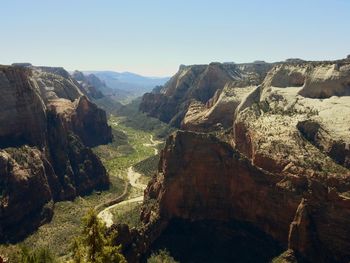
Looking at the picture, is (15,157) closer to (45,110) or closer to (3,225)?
(3,225)

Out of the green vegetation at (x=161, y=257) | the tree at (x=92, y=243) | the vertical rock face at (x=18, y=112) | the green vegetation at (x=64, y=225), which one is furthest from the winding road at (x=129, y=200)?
the tree at (x=92, y=243)

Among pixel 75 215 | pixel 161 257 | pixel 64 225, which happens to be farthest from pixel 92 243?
pixel 75 215

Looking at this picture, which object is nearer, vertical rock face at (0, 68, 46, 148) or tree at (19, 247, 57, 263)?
tree at (19, 247, 57, 263)

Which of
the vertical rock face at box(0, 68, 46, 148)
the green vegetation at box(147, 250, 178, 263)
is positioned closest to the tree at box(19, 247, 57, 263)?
the green vegetation at box(147, 250, 178, 263)

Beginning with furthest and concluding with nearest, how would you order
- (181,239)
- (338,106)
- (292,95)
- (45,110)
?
1. (45,110)
2. (292,95)
3. (338,106)
4. (181,239)

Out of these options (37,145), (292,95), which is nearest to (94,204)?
(37,145)

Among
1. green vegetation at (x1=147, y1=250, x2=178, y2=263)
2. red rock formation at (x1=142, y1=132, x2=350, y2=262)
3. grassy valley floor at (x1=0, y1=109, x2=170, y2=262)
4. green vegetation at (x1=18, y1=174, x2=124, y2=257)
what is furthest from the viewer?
green vegetation at (x1=18, y1=174, x2=124, y2=257)

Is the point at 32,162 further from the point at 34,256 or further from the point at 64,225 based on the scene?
the point at 34,256

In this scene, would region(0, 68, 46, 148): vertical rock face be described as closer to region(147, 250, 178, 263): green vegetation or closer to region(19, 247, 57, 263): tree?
region(19, 247, 57, 263): tree
